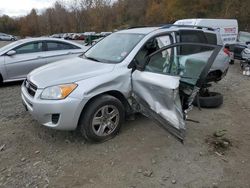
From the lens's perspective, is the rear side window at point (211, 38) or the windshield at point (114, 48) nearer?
the windshield at point (114, 48)

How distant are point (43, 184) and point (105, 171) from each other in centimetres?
77

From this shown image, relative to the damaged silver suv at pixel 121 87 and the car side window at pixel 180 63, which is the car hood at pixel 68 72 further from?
the car side window at pixel 180 63

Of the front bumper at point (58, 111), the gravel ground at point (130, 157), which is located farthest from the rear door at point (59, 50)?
the front bumper at point (58, 111)

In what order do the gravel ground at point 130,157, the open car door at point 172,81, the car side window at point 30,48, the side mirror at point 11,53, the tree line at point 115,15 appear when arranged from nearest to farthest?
the gravel ground at point 130,157 < the open car door at point 172,81 < the side mirror at point 11,53 < the car side window at point 30,48 < the tree line at point 115,15

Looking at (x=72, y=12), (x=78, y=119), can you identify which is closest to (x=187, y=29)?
(x=78, y=119)

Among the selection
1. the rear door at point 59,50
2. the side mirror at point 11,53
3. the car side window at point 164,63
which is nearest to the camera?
the car side window at point 164,63

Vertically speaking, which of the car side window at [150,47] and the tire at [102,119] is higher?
the car side window at [150,47]

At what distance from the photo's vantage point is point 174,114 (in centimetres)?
356

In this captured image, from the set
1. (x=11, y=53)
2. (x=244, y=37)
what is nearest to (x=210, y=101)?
(x=11, y=53)

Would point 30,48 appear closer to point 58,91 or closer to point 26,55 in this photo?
point 26,55

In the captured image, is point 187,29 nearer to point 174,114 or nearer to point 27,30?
point 174,114

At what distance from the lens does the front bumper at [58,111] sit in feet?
12.0

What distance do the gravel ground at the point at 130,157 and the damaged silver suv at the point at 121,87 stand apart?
386 millimetres

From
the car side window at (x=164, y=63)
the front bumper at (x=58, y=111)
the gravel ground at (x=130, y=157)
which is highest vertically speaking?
the car side window at (x=164, y=63)
